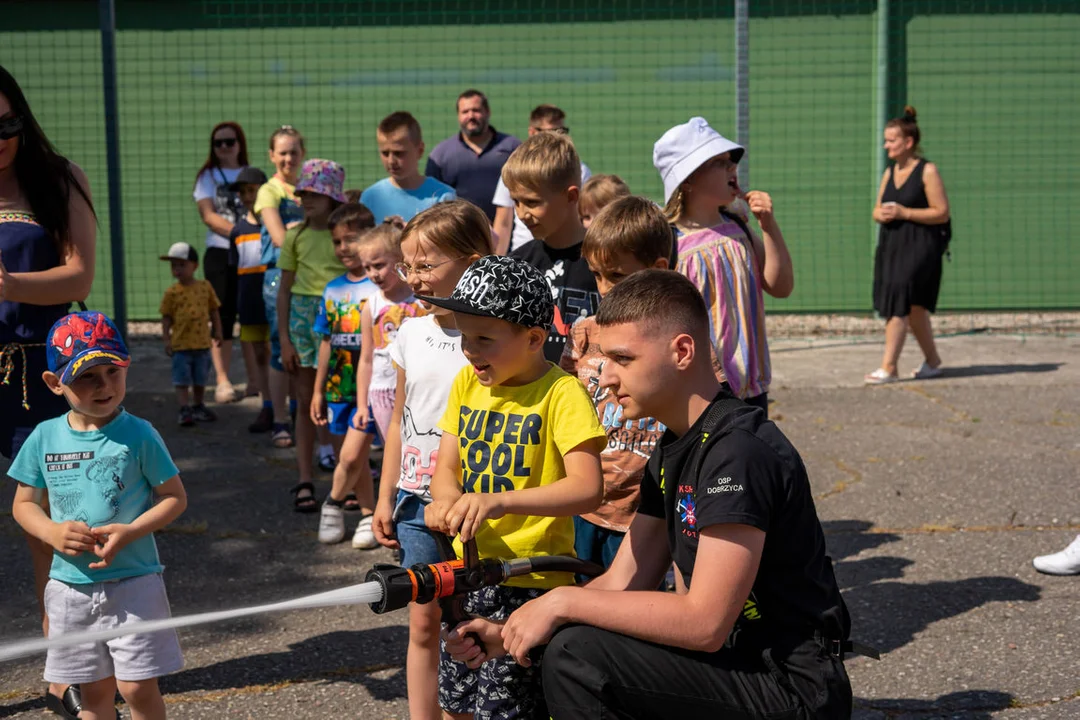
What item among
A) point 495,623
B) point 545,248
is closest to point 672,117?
point 545,248

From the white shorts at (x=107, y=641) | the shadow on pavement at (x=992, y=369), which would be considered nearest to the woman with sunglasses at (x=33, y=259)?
the white shorts at (x=107, y=641)

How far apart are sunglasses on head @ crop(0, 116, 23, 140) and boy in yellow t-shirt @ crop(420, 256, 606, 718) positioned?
159cm

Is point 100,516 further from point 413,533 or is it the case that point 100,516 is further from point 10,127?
point 10,127

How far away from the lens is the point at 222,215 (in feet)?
28.6

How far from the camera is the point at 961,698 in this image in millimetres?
3773

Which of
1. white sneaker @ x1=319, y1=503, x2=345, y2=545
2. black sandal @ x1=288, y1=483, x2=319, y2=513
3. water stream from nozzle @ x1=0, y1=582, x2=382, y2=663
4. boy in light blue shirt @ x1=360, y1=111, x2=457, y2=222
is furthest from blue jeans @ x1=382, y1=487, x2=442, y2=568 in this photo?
boy in light blue shirt @ x1=360, y1=111, x2=457, y2=222

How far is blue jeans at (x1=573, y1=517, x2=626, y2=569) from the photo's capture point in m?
3.62

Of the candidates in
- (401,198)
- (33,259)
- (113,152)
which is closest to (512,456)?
(33,259)

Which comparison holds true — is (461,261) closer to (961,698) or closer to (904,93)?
(961,698)

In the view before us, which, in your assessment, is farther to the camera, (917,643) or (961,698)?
(917,643)

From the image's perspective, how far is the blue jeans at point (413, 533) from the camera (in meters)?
3.61

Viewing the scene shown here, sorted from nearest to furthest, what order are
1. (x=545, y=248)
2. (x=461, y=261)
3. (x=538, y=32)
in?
1. (x=461, y=261)
2. (x=545, y=248)
3. (x=538, y=32)

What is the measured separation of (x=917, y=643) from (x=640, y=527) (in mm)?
1762

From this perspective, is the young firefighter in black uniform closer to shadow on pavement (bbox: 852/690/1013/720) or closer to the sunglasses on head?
shadow on pavement (bbox: 852/690/1013/720)
